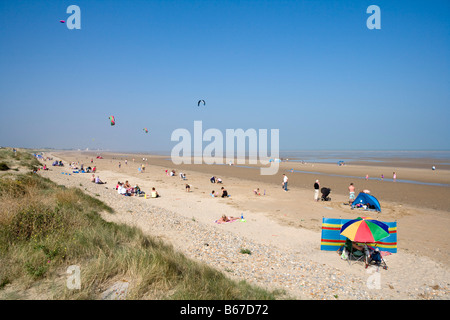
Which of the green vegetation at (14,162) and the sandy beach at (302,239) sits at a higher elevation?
the green vegetation at (14,162)

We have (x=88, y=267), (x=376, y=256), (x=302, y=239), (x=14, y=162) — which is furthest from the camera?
(x=14, y=162)

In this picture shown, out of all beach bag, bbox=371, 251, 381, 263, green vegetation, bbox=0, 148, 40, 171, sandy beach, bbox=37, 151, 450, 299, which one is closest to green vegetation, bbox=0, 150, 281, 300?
sandy beach, bbox=37, 151, 450, 299

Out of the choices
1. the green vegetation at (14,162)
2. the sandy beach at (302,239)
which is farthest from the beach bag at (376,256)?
the green vegetation at (14,162)

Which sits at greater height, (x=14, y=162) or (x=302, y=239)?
(x=14, y=162)

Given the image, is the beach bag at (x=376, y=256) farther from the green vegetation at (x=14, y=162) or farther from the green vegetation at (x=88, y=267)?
the green vegetation at (x=14, y=162)

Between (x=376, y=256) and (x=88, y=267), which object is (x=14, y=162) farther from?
(x=376, y=256)

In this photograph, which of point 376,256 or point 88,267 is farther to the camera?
point 376,256

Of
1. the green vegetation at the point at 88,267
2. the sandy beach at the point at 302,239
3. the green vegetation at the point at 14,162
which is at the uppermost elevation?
the green vegetation at the point at 14,162

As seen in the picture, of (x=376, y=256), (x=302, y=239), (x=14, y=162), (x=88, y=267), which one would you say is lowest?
(x=302, y=239)

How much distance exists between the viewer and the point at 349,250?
7801 millimetres

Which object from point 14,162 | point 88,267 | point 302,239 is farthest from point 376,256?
point 14,162

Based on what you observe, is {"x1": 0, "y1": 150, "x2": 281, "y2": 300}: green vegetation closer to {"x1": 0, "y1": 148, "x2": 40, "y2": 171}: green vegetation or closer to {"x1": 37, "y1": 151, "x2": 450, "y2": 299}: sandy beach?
{"x1": 37, "y1": 151, "x2": 450, "y2": 299}: sandy beach
